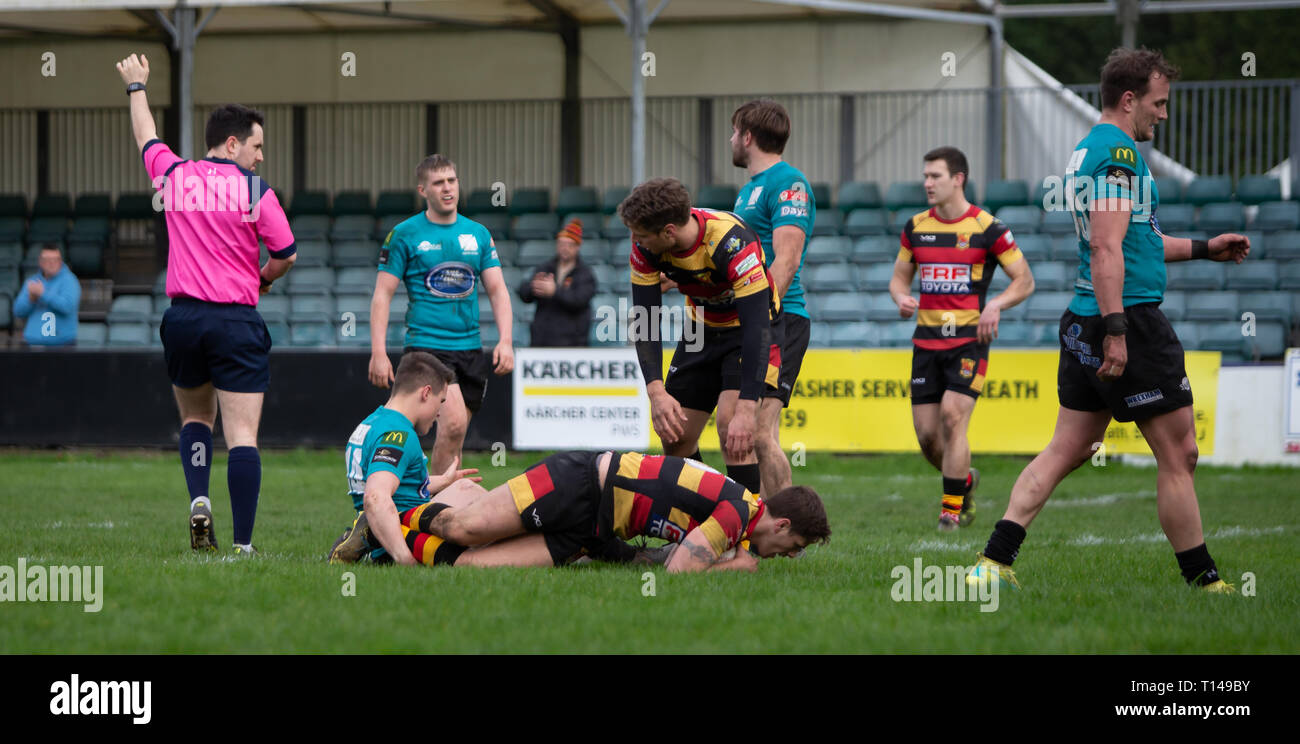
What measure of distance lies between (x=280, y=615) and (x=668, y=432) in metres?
2.09

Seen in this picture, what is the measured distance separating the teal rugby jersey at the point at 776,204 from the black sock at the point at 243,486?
2809 millimetres

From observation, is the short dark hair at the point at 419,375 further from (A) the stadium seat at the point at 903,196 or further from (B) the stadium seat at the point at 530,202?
(B) the stadium seat at the point at 530,202

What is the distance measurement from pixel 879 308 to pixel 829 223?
3053mm

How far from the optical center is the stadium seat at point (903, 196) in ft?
61.8

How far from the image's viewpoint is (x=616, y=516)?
570 centimetres

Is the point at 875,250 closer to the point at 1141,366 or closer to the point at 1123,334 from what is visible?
the point at 1141,366

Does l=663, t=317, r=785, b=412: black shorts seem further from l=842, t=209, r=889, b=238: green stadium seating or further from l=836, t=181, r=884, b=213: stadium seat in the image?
l=836, t=181, r=884, b=213: stadium seat

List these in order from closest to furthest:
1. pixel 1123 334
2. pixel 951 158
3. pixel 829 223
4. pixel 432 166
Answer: pixel 1123 334 < pixel 432 166 < pixel 951 158 < pixel 829 223

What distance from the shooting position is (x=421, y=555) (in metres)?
5.90

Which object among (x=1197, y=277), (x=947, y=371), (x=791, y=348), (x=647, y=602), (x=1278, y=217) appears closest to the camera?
(x=647, y=602)

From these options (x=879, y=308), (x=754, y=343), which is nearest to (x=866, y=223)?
(x=879, y=308)

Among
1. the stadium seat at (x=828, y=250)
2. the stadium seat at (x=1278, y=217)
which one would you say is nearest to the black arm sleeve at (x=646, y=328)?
the stadium seat at (x=828, y=250)
